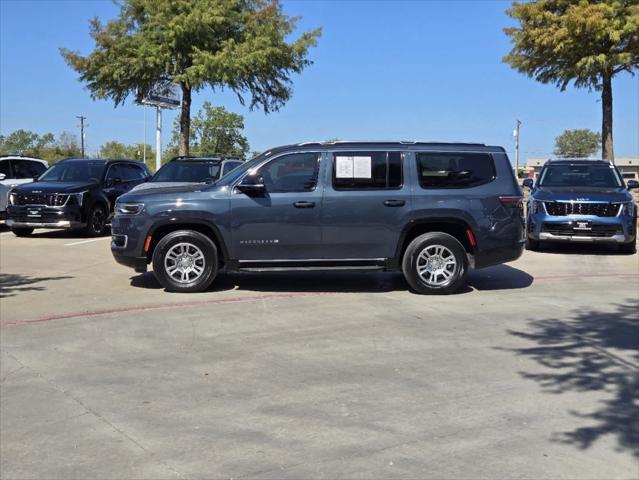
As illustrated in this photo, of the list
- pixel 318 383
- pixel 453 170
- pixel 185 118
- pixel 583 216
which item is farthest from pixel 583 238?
pixel 185 118

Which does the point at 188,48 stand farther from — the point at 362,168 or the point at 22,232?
the point at 362,168

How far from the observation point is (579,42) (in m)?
19.2

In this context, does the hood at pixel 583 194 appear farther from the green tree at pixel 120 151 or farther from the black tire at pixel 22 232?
the green tree at pixel 120 151

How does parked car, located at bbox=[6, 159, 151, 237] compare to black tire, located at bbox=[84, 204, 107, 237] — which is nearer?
parked car, located at bbox=[6, 159, 151, 237]

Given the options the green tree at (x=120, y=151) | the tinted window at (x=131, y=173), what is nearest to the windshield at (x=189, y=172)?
the tinted window at (x=131, y=173)

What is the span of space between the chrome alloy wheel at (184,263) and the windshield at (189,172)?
5.90m

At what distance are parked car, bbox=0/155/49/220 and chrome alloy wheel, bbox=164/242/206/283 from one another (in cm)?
1079

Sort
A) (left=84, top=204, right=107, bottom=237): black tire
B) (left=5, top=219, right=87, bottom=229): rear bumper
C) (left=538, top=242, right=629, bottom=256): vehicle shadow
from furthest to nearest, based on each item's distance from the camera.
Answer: (left=84, top=204, right=107, bottom=237): black tire → (left=5, top=219, right=87, bottom=229): rear bumper → (left=538, top=242, right=629, bottom=256): vehicle shadow

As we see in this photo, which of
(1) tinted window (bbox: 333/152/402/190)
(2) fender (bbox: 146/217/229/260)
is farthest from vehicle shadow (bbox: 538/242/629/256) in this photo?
(2) fender (bbox: 146/217/229/260)

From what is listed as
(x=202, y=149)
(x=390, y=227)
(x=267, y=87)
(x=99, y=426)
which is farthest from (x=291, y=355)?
(x=202, y=149)

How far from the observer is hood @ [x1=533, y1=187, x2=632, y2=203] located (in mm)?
12195

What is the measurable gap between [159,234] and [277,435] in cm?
507

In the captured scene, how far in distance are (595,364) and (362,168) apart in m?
4.01

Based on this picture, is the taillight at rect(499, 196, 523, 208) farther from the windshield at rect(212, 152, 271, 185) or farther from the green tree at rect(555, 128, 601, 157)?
the green tree at rect(555, 128, 601, 157)
